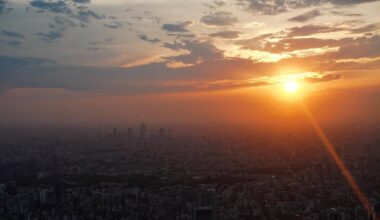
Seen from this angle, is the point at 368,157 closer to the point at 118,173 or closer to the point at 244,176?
the point at 244,176

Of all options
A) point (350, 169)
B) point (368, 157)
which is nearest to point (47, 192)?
point (350, 169)

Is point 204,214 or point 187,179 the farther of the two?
point 187,179

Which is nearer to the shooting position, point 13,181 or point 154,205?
point 154,205

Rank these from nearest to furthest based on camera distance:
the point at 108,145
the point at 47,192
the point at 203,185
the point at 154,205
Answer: the point at 154,205 < the point at 47,192 < the point at 203,185 < the point at 108,145

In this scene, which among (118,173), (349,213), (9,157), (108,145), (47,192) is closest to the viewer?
(349,213)

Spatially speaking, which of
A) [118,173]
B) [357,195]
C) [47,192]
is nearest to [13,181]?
[47,192]

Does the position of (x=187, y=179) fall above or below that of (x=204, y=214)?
below

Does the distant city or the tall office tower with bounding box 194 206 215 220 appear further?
the distant city

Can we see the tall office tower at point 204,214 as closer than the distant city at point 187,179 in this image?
Yes
